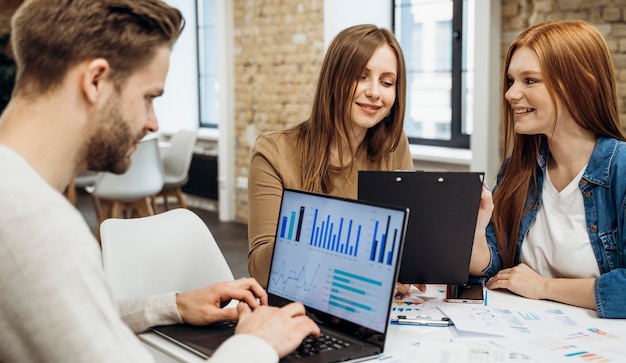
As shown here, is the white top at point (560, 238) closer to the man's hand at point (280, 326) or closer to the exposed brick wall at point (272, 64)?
the man's hand at point (280, 326)

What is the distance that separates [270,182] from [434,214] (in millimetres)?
609

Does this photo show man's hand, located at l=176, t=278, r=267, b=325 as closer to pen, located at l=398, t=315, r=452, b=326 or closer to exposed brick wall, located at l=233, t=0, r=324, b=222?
pen, located at l=398, t=315, r=452, b=326

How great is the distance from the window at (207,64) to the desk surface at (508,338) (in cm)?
672

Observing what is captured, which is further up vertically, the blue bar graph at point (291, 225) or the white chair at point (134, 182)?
the blue bar graph at point (291, 225)

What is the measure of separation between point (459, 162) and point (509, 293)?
3304 mm

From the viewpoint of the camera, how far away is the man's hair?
127cm

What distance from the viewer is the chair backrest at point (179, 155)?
6.60 metres

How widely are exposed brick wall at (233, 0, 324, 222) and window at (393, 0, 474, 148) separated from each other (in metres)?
0.72

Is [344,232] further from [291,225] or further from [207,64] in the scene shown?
[207,64]

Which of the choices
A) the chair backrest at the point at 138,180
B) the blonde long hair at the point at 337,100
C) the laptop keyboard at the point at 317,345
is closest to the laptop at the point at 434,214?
the laptop keyboard at the point at 317,345

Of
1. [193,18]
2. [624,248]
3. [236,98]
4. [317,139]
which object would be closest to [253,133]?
[236,98]

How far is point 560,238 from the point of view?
2145mm

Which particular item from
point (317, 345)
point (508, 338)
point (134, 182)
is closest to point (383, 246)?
point (317, 345)

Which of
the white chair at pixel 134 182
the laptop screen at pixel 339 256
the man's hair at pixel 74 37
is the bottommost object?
the white chair at pixel 134 182
